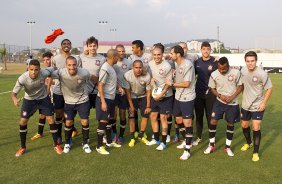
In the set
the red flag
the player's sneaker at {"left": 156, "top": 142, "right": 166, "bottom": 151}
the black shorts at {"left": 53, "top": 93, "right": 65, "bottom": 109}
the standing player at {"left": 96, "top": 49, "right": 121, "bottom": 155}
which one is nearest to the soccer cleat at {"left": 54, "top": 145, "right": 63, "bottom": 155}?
the standing player at {"left": 96, "top": 49, "right": 121, "bottom": 155}

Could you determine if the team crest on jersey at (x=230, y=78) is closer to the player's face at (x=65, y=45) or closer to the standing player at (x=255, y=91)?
the standing player at (x=255, y=91)

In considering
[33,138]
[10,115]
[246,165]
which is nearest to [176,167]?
[246,165]

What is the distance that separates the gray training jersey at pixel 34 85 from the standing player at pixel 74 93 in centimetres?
21

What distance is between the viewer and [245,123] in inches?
252

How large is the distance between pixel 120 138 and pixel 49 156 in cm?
176

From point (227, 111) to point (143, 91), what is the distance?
1874mm

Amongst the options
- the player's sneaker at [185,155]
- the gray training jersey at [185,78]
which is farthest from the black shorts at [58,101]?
the player's sneaker at [185,155]

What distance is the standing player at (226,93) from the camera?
6.14m

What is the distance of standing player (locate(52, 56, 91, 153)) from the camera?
6141mm

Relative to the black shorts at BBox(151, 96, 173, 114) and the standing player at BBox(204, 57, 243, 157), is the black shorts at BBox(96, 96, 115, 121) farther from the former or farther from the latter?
the standing player at BBox(204, 57, 243, 157)

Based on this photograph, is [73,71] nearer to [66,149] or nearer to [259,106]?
[66,149]

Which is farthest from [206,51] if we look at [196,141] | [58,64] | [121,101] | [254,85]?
[58,64]

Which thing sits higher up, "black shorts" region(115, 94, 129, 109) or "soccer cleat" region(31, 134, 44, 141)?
"black shorts" region(115, 94, 129, 109)

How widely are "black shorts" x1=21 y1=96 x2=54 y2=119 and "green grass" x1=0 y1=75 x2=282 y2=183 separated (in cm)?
82
